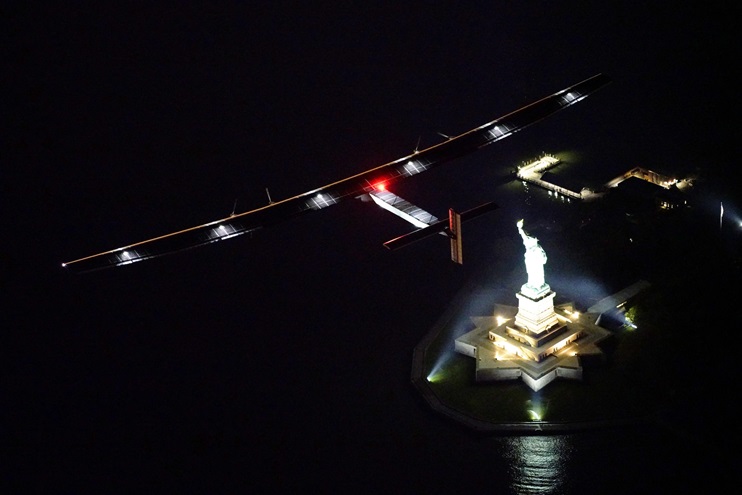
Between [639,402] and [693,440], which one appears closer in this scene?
[693,440]

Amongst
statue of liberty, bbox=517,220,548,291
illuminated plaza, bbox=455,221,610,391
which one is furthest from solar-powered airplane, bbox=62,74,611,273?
illuminated plaza, bbox=455,221,610,391

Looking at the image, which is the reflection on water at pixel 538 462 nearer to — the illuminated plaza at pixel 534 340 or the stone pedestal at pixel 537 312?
the illuminated plaza at pixel 534 340

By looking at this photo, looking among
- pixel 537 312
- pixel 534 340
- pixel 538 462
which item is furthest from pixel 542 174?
pixel 538 462

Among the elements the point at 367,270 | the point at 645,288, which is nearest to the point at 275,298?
the point at 367,270

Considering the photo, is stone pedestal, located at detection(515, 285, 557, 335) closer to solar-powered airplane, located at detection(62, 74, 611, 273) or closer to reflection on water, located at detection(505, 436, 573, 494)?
reflection on water, located at detection(505, 436, 573, 494)

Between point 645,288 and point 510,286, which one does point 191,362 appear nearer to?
point 510,286

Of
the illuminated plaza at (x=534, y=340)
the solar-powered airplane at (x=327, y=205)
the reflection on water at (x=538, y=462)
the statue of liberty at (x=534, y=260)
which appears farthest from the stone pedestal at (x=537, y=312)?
the solar-powered airplane at (x=327, y=205)

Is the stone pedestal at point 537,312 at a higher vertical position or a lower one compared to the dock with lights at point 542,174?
lower
